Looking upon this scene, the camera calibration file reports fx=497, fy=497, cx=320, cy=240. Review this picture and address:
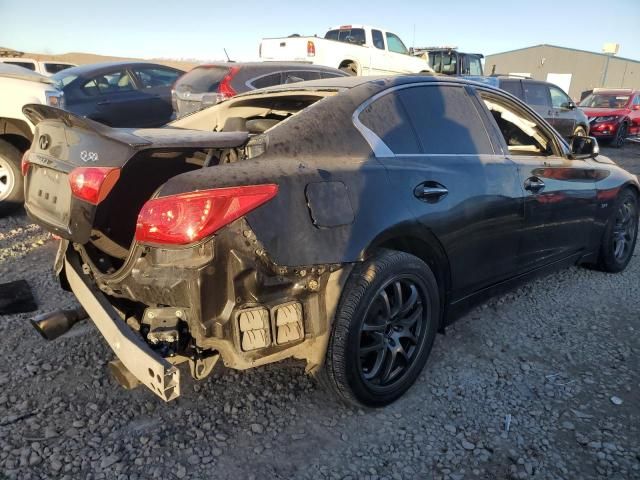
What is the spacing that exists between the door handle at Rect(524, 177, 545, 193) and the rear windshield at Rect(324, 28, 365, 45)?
11.7 metres

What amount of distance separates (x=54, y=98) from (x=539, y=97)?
11.7 m

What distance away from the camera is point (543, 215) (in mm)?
3564

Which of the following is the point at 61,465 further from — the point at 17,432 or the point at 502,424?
the point at 502,424

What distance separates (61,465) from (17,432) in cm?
37

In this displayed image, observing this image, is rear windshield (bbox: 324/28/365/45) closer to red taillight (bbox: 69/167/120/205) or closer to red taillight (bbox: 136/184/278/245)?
red taillight (bbox: 69/167/120/205)

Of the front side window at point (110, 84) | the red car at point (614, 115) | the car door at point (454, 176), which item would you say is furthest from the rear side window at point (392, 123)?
the red car at point (614, 115)

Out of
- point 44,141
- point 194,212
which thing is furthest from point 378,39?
point 194,212

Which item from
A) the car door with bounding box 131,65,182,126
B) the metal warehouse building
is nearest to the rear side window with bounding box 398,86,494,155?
the car door with bounding box 131,65,182,126

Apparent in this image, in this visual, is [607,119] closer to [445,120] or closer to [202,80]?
[202,80]

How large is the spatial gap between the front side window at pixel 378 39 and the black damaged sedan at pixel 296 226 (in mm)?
11651

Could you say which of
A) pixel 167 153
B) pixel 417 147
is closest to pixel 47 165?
pixel 167 153

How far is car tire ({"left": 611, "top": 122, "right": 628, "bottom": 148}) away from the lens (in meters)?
15.3

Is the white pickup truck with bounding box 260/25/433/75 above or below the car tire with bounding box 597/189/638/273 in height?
above

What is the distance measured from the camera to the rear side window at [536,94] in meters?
12.9
